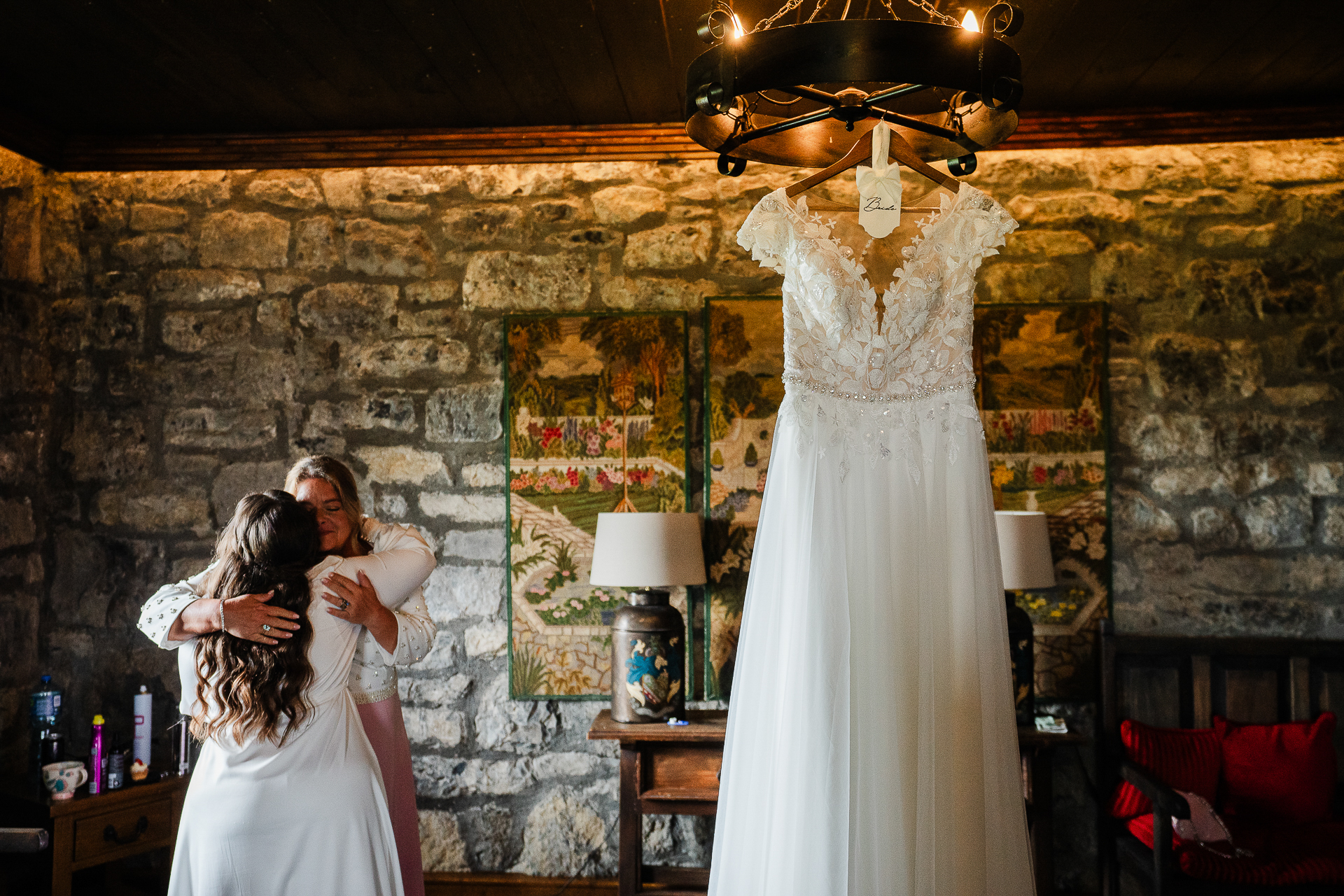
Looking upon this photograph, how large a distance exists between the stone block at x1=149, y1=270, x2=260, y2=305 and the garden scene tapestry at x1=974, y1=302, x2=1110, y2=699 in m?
2.92

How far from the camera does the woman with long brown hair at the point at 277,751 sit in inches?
76.9

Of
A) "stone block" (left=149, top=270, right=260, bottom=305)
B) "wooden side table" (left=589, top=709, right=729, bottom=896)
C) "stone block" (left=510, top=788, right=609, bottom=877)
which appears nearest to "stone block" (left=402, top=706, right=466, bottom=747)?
"stone block" (left=510, top=788, right=609, bottom=877)

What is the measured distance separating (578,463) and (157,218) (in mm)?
1980

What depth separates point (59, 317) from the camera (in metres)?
3.61

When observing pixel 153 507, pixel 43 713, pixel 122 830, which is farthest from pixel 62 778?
pixel 153 507

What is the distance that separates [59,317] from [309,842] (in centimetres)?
270

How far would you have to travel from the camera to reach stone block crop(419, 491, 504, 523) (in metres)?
3.48

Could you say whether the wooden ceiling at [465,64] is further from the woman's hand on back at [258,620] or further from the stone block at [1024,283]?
the woman's hand on back at [258,620]

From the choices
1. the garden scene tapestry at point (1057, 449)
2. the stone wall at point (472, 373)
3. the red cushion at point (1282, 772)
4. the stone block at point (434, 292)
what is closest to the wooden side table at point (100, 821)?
the stone wall at point (472, 373)

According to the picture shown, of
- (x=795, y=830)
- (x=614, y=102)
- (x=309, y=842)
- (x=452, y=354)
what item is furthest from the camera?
(x=452, y=354)

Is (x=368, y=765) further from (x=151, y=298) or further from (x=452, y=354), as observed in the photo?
(x=151, y=298)

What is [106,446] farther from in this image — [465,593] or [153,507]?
[465,593]

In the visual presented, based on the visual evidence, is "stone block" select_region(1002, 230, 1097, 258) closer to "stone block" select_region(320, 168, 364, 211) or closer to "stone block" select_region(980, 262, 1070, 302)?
"stone block" select_region(980, 262, 1070, 302)

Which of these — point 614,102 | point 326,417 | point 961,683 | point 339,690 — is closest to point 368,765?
point 339,690
